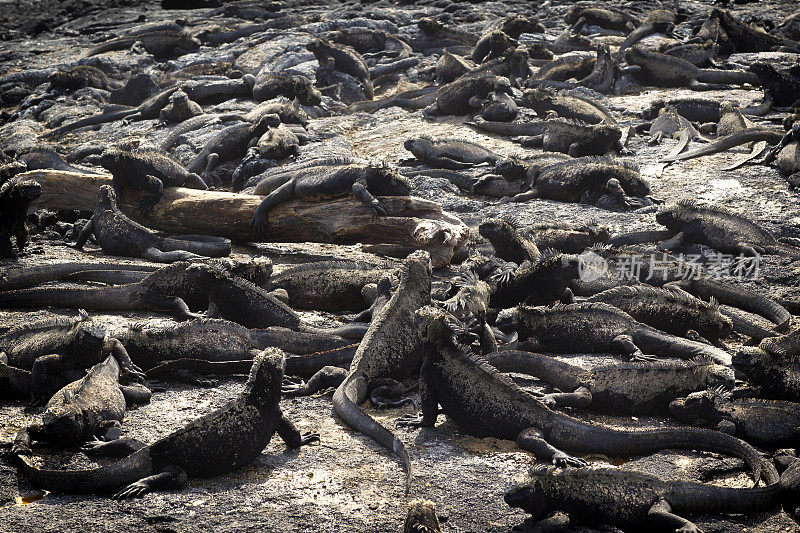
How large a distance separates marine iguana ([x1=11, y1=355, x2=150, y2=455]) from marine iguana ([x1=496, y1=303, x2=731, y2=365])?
9.56 ft

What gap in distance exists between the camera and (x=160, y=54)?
18375 millimetres

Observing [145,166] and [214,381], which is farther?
[145,166]

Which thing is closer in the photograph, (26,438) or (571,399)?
(26,438)

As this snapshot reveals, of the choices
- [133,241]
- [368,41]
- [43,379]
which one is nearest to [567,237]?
[133,241]

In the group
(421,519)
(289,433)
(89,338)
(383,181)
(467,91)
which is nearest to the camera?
(421,519)

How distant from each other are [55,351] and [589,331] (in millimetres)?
3932

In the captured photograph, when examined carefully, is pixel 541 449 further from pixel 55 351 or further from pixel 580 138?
pixel 580 138

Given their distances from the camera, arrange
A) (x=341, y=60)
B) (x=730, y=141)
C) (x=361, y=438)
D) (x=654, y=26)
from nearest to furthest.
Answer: (x=361, y=438) → (x=730, y=141) → (x=341, y=60) → (x=654, y=26)

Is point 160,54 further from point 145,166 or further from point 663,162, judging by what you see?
point 663,162

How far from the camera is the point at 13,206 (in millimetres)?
7465

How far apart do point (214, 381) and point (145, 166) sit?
14.3 ft

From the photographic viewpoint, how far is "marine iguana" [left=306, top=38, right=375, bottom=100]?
1547 cm

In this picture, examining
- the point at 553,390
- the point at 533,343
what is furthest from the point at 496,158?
the point at 553,390

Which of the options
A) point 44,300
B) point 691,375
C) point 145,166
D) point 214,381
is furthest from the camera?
point 145,166
